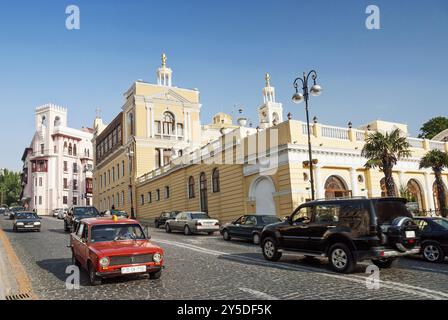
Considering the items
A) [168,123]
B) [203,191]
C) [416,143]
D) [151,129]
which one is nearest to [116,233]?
[203,191]

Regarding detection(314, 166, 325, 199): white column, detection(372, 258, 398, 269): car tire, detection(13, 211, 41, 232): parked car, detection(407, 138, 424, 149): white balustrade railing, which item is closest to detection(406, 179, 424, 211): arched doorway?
detection(407, 138, 424, 149): white balustrade railing

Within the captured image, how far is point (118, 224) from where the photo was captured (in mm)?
10086

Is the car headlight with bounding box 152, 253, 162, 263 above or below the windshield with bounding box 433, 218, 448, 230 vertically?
below

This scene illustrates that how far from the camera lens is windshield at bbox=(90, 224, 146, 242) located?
970 centimetres

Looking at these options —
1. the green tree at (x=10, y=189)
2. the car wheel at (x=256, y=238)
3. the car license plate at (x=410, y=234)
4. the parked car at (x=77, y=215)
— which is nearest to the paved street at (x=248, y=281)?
the car license plate at (x=410, y=234)

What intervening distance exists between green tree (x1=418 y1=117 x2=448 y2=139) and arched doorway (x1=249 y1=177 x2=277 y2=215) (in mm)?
39755

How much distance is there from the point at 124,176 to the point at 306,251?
42063 mm

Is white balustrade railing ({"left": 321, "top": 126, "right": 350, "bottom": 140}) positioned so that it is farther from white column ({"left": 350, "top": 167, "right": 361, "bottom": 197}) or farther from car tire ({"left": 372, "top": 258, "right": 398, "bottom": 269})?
car tire ({"left": 372, "top": 258, "right": 398, "bottom": 269})

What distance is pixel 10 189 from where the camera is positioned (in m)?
106

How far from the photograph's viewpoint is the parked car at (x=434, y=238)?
12078mm

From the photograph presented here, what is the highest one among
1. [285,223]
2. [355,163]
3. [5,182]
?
[5,182]

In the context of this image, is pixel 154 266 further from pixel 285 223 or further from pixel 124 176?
pixel 124 176
